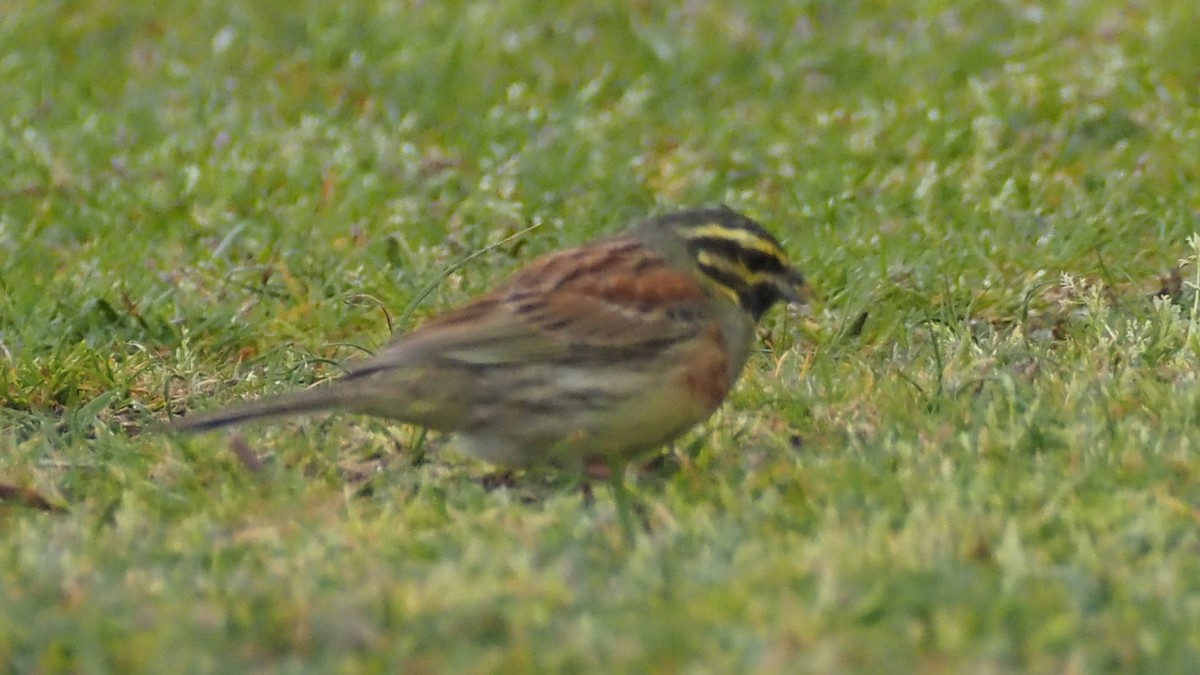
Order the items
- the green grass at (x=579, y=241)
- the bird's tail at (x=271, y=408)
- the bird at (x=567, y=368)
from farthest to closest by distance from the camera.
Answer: the bird at (x=567, y=368) → the bird's tail at (x=271, y=408) → the green grass at (x=579, y=241)

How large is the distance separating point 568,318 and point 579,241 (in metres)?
3.06

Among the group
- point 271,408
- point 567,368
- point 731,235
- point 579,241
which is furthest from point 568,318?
point 579,241

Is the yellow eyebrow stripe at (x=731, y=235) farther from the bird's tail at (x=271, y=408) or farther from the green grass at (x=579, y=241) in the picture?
the bird's tail at (x=271, y=408)

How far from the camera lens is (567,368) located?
607cm

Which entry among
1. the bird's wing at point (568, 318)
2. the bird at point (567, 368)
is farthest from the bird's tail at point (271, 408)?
the bird's wing at point (568, 318)

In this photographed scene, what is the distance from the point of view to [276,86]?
11.8 m

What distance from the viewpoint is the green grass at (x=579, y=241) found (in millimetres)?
4254

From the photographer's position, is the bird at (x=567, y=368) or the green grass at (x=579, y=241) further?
the bird at (x=567, y=368)

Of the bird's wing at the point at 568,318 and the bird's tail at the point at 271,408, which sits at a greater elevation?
the bird's wing at the point at 568,318

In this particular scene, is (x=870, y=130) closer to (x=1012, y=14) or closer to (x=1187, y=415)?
(x=1012, y=14)

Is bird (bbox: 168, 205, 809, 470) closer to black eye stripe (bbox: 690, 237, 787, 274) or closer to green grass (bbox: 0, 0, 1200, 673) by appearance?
black eye stripe (bbox: 690, 237, 787, 274)

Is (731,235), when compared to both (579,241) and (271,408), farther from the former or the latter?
(579,241)

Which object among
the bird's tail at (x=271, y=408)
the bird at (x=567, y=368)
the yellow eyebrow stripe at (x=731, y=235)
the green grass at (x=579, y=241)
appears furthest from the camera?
the yellow eyebrow stripe at (x=731, y=235)

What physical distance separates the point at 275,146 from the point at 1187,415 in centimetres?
591
